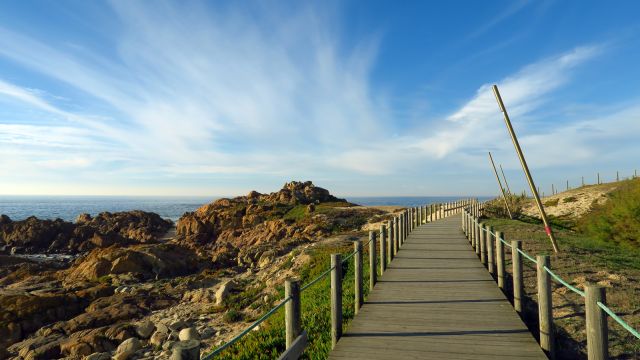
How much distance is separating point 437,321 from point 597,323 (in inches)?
119

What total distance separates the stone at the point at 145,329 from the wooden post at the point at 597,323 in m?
13.1

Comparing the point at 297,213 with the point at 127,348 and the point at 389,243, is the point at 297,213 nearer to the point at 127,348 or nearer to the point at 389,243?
the point at 389,243

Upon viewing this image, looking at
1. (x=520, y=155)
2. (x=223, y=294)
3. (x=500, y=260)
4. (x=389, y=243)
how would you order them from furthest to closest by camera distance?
(x=223, y=294)
(x=520, y=155)
(x=389, y=243)
(x=500, y=260)

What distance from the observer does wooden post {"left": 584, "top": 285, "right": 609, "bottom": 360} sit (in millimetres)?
4207

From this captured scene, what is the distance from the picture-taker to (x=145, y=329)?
1336 centimetres

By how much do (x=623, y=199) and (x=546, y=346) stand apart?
1767 cm

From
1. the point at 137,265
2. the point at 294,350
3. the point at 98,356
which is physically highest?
the point at 294,350

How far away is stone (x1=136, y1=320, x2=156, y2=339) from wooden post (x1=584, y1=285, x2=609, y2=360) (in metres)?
13.1

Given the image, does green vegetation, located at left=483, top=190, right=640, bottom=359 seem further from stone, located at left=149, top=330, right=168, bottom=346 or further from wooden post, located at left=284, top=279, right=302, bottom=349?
stone, located at left=149, top=330, right=168, bottom=346

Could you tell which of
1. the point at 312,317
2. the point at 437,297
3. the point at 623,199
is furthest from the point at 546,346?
the point at 623,199

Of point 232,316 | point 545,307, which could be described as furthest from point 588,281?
point 232,316

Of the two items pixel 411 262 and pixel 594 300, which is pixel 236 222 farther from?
pixel 594 300

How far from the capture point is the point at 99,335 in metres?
12.8

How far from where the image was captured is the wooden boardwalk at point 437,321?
5699mm
